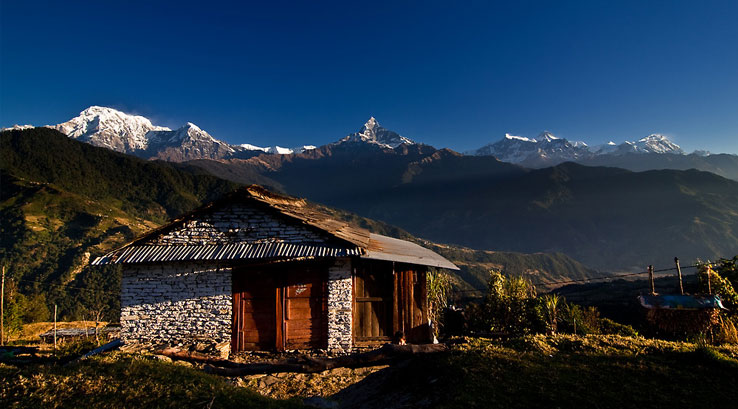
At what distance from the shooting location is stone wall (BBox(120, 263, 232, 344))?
10.7 metres

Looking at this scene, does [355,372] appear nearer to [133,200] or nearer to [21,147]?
[133,200]

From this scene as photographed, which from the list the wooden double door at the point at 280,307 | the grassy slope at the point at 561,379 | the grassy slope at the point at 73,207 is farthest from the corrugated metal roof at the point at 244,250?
the grassy slope at the point at 73,207

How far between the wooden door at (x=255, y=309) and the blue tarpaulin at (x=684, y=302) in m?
10.8

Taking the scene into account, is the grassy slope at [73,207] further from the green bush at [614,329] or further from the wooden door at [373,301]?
the green bush at [614,329]

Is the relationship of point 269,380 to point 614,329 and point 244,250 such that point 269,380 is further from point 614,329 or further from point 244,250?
point 614,329

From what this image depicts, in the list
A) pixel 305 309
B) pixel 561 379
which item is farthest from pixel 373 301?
pixel 561 379

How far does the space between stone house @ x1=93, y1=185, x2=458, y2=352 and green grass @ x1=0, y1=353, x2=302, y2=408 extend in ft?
12.5

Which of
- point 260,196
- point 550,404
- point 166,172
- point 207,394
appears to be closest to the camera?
point 550,404

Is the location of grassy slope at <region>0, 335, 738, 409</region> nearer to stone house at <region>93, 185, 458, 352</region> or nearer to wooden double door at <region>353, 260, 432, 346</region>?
stone house at <region>93, 185, 458, 352</region>

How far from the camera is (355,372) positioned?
29.2 ft

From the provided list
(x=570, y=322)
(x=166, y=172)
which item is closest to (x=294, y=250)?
(x=570, y=322)

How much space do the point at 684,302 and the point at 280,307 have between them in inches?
444

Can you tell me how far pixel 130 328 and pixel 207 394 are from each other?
6.79 metres

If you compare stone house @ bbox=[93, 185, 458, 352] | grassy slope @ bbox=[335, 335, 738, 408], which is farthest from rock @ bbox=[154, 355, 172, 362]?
grassy slope @ bbox=[335, 335, 738, 408]
